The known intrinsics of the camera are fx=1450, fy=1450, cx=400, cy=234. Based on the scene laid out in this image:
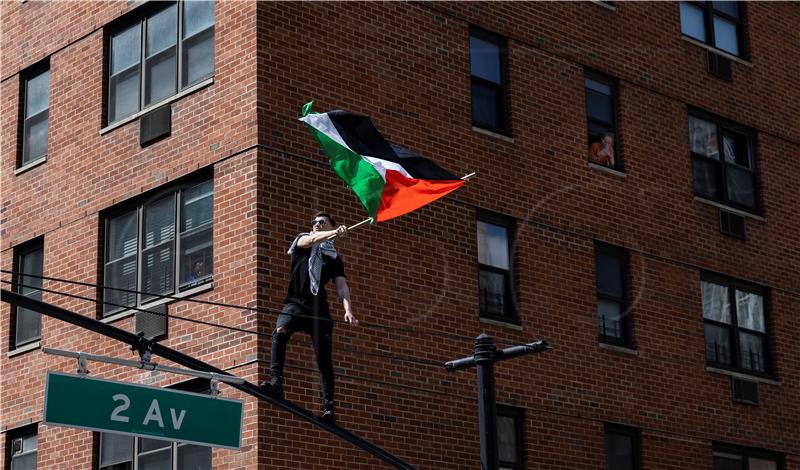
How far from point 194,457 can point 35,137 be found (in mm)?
6549

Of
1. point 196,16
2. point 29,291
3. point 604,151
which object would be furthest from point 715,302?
point 29,291

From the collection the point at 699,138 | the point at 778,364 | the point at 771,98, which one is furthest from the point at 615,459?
the point at 771,98

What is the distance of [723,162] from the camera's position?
80.1 feet

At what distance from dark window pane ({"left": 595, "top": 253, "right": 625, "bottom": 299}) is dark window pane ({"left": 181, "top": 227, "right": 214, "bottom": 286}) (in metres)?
6.25

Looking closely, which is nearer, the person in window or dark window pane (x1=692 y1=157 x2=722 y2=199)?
the person in window

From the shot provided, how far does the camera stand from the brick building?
61.6 ft

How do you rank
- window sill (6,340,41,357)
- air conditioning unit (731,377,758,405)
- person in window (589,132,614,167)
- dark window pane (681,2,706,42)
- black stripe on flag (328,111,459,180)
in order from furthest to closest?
dark window pane (681,2,706,42)
air conditioning unit (731,377,758,405)
person in window (589,132,614,167)
window sill (6,340,41,357)
black stripe on flag (328,111,459,180)

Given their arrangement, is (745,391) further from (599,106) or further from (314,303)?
(314,303)

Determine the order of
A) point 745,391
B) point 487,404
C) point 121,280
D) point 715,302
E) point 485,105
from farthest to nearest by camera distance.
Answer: point 715,302, point 745,391, point 485,105, point 121,280, point 487,404

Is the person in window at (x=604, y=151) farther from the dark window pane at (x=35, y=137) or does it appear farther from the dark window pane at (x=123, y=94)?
the dark window pane at (x=35, y=137)

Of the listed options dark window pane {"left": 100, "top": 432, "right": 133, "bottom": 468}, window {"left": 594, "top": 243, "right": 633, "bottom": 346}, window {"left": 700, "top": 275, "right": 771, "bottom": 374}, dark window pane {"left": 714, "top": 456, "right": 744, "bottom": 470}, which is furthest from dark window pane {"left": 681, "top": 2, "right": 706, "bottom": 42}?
dark window pane {"left": 100, "top": 432, "right": 133, "bottom": 468}

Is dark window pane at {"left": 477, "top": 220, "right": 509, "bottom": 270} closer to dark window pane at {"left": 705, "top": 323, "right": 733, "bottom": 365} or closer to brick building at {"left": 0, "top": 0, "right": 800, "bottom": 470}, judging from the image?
brick building at {"left": 0, "top": 0, "right": 800, "bottom": 470}

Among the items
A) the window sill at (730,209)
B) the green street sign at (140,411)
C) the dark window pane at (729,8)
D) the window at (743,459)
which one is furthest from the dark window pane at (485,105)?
the green street sign at (140,411)

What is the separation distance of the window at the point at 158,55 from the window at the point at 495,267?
14.9ft
